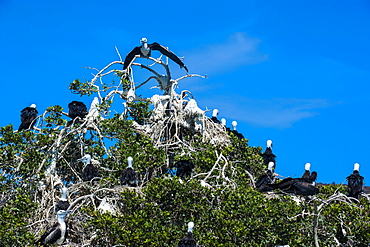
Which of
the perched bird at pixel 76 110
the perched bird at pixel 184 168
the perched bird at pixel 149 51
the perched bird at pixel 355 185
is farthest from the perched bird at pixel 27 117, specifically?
the perched bird at pixel 355 185

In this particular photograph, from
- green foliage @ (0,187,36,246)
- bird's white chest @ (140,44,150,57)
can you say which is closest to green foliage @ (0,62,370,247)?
green foliage @ (0,187,36,246)

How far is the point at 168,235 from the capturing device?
48.8ft

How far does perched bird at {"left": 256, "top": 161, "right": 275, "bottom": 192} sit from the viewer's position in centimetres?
1767

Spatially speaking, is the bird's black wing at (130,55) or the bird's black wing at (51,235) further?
the bird's black wing at (130,55)

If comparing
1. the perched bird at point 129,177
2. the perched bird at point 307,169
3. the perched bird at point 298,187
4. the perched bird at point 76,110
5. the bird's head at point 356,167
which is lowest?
the perched bird at point 129,177

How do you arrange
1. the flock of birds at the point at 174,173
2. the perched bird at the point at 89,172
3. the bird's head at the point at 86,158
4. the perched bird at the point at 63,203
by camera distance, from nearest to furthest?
1. the flock of birds at the point at 174,173
2. the perched bird at the point at 63,203
3. the perched bird at the point at 89,172
4. the bird's head at the point at 86,158

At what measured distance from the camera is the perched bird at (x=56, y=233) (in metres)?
15.4

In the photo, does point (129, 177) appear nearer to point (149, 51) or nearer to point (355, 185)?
point (149, 51)

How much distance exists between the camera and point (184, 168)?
18141mm

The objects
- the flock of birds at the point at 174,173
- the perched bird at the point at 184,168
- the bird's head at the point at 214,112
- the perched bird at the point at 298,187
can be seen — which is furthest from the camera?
the bird's head at the point at 214,112

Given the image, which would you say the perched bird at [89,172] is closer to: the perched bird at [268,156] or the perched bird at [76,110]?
the perched bird at [76,110]

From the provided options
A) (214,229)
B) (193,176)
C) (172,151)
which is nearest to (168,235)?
(214,229)

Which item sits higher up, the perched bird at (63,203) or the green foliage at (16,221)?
the perched bird at (63,203)

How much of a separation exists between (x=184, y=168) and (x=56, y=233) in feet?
12.2
